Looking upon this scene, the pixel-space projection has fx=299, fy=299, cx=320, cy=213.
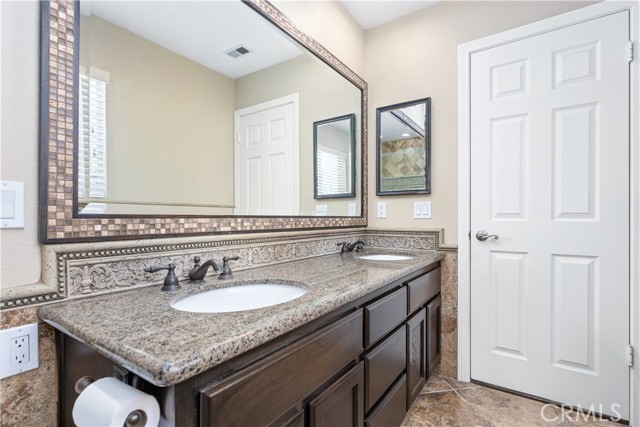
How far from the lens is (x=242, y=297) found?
1.11 metres

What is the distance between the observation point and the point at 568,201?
172 centimetres

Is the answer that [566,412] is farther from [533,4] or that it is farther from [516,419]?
[533,4]

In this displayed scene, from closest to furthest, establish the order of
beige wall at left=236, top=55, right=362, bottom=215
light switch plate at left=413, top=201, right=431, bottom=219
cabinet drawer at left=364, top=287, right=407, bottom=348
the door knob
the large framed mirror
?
the large framed mirror, cabinet drawer at left=364, top=287, right=407, bottom=348, beige wall at left=236, top=55, right=362, bottom=215, the door knob, light switch plate at left=413, top=201, right=431, bottom=219

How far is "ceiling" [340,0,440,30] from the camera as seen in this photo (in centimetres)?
217

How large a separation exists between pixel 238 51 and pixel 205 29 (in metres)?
0.17

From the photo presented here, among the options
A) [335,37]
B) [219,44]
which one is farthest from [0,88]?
[335,37]

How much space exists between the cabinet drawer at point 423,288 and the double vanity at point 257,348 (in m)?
0.14

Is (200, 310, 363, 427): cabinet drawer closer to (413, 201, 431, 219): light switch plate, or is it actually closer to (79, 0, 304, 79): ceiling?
(79, 0, 304, 79): ceiling

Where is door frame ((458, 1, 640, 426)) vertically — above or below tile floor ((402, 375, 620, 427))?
above

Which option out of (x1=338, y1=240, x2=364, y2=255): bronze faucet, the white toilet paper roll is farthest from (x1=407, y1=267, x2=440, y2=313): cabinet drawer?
the white toilet paper roll

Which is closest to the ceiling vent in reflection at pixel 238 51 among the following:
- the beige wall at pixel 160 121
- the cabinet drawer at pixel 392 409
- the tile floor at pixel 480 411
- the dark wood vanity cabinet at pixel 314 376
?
the beige wall at pixel 160 121

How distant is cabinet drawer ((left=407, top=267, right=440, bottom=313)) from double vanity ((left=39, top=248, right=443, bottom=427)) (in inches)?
5.7

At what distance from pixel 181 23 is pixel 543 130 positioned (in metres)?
1.98

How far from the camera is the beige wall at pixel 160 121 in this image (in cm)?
94
